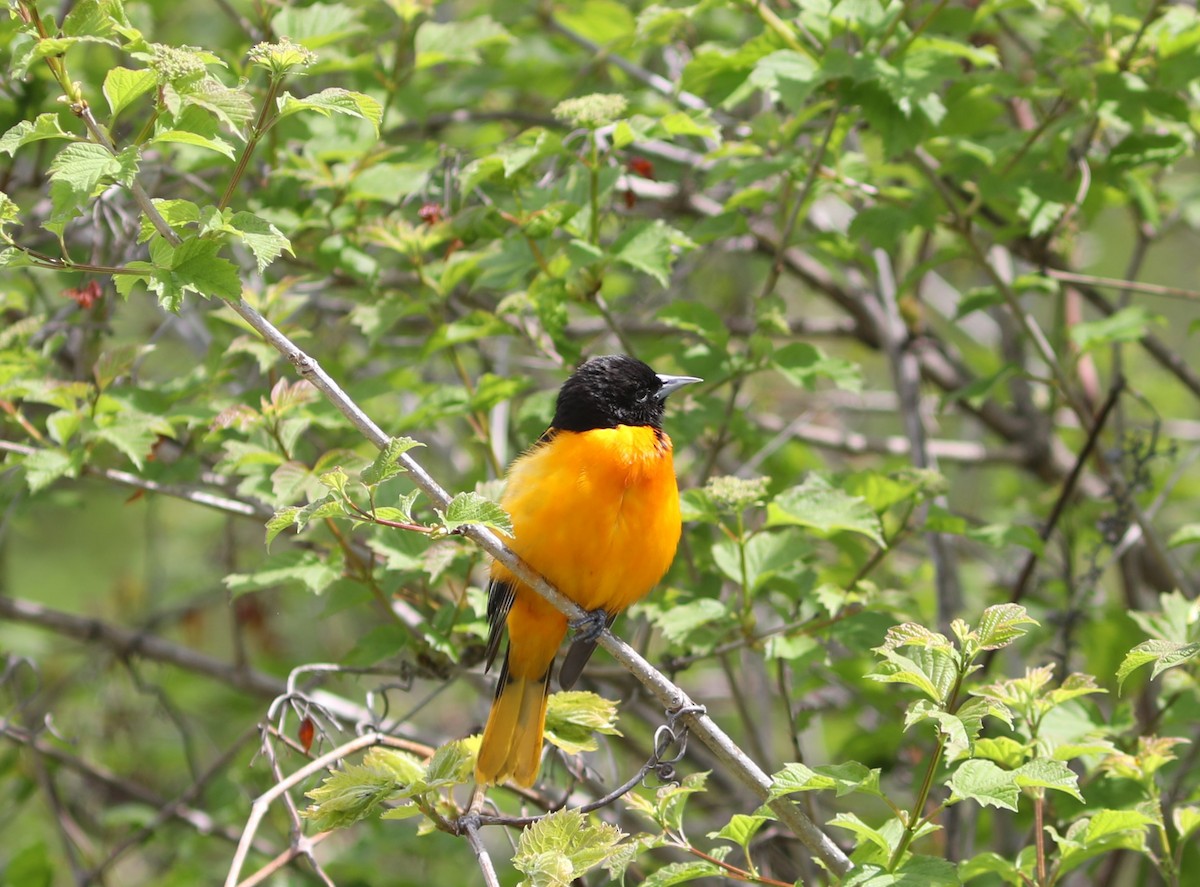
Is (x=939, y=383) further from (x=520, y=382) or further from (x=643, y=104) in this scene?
(x=520, y=382)

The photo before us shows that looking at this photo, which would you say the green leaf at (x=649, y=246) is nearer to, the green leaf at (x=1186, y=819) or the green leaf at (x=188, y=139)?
the green leaf at (x=188, y=139)

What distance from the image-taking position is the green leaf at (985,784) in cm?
219

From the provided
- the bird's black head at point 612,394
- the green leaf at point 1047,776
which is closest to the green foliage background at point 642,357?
the green leaf at point 1047,776

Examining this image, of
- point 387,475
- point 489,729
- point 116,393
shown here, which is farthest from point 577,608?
point 116,393

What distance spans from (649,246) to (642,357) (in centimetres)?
58

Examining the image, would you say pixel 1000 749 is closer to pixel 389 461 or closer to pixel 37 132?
pixel 389 461

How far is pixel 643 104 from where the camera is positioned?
14.5ft

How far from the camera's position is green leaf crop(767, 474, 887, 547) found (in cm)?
323

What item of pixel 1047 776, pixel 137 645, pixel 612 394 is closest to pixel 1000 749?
pixel 1047 776

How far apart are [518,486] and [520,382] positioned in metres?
0.39

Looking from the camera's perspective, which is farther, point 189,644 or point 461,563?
point 189,644

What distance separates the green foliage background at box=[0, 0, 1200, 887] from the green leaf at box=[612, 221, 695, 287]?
0.01m

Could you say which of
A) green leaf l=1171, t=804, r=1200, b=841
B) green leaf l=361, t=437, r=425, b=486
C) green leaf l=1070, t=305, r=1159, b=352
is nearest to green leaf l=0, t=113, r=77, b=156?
green leaf l=361, t=437, r=425, b=486

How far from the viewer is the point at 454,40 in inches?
155
